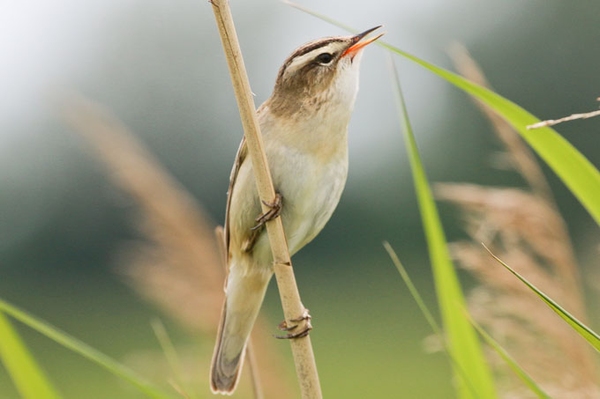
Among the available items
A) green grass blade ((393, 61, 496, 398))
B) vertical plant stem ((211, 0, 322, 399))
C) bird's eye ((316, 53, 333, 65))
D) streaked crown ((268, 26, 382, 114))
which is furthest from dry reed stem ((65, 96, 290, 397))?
green grass blade ((393, 61, 496, 398))

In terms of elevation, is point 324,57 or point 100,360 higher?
point 324,57

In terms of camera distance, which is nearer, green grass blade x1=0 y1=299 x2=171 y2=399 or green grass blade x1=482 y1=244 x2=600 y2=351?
green grass blade x1=482 y1=244 x2=600 y2=351

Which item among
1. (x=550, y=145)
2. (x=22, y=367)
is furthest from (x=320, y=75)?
(x=22, y=367)

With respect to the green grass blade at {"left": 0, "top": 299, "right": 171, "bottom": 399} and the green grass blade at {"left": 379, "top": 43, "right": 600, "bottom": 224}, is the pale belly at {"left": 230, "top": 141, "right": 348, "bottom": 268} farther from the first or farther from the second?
the green grass blade at {"left": 0, "top": 299, "right": 171, "bottom": 399}

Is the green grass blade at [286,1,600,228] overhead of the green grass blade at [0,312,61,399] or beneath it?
overhead

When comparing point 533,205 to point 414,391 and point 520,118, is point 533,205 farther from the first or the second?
point 414,391

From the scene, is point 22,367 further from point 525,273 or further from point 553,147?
point 525,273

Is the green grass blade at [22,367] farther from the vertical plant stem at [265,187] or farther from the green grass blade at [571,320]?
the green grass blade at [571,320]
